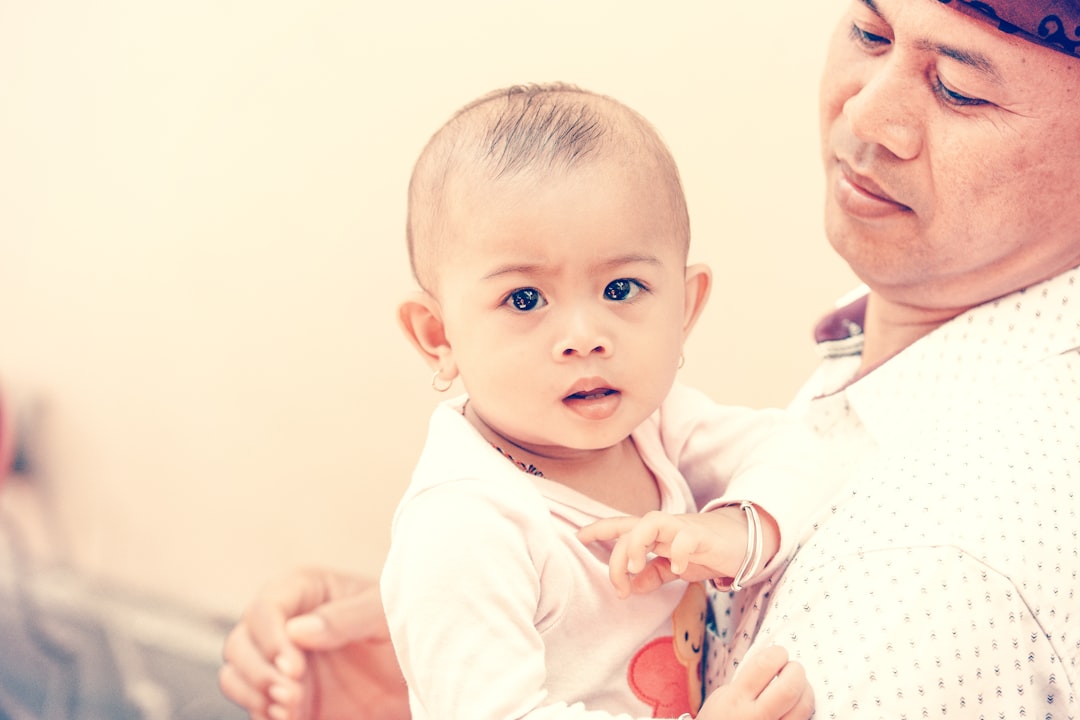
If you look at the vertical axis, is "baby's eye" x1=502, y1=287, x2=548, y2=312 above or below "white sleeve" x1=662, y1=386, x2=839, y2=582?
above

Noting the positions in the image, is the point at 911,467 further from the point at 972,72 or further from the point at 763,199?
the point at 763,199

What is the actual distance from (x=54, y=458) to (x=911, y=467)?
3.05 meters

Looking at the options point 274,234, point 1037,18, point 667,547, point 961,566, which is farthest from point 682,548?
point 274,234

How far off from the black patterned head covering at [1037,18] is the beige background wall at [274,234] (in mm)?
1233

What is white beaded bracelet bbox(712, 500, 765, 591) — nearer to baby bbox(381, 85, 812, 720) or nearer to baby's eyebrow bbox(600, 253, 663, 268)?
baby bbox(381, 85, 812, 720)

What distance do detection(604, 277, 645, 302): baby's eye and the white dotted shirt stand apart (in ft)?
0.97

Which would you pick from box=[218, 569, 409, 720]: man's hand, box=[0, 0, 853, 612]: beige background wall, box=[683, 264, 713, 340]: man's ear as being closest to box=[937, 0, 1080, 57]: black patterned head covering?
box=[683, 264, 713, 340]: man's ear

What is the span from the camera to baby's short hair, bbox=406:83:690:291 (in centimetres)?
106

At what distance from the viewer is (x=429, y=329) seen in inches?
46.1

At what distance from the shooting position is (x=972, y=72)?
110cm

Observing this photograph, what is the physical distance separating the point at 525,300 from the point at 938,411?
17.6 inches

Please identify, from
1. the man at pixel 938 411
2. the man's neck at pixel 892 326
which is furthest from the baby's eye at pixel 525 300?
the man's neck at pixel 892 326

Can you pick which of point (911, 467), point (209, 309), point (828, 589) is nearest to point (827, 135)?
point (911, 467)

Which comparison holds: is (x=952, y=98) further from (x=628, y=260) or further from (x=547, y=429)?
(x=547, y=429)
